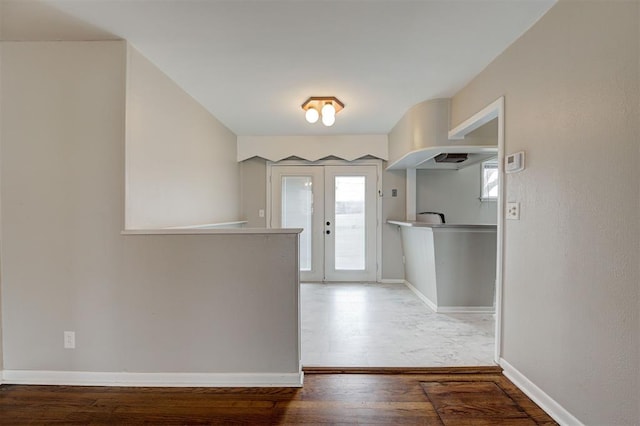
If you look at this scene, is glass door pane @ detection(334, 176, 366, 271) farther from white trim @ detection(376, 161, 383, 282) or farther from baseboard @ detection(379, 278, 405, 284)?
baseboard @ detection(379, 278, 405, 284)

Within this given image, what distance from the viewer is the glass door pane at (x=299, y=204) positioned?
4.88 m

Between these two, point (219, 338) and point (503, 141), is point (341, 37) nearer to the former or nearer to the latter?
point (503, 141)

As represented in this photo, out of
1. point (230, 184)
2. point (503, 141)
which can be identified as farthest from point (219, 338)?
point (230, 184)

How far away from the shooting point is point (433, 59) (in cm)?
229

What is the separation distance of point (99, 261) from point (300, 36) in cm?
205

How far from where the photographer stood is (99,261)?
2.04m

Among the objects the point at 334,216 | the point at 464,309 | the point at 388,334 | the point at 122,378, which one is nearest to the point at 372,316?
the point at 388,334

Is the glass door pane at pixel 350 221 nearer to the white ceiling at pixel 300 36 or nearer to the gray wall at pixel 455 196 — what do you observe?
the gray wall at pixel 455 196

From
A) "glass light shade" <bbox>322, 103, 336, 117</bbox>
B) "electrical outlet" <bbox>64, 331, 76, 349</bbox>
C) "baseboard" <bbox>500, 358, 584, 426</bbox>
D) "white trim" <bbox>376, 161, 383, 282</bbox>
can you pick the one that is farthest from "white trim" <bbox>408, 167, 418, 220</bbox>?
"electrical outlet" <bbox>64, 331, 76, 349</bbox>

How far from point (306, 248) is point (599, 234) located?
3826mm

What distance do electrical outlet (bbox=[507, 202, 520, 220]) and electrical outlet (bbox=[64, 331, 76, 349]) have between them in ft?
10.3

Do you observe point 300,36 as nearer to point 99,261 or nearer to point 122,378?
point 99,261

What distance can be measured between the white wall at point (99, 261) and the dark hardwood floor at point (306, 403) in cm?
16

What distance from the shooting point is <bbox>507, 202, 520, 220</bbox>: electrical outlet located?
80.2 inches
